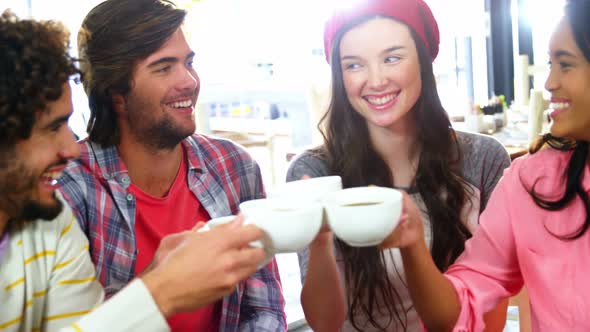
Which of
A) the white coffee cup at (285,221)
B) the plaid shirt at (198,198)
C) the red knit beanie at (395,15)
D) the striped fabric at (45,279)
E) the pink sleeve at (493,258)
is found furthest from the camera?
the red knit beanie at (395,15)

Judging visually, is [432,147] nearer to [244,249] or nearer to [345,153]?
[345,153]

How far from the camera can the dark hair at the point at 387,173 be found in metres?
1.69

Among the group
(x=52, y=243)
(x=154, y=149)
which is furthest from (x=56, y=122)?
(x=154, y=149)

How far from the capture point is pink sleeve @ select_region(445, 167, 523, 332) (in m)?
1.42

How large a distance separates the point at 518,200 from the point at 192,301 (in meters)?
0.78

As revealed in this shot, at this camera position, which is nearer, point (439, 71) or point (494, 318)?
point (494, 318)

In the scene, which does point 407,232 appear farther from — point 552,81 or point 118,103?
point 118,103

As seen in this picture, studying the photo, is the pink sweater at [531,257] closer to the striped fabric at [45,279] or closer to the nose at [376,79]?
the nose at [376,79]

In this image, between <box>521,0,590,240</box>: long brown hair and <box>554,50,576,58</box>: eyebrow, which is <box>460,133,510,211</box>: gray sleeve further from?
<box>554,50,576,58</box>: eyebrow

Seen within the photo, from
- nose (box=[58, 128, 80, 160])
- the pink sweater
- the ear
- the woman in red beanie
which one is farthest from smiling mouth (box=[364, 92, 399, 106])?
nose (box=[58, 128, 80, 160])

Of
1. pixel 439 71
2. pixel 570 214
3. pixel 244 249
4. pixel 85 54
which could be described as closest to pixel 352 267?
pixel 570 214

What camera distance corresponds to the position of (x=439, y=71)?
7.58 m

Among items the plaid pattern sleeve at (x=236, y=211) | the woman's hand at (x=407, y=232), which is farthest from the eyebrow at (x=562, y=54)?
the plaid pattern sleeve at (x=236, y=211)

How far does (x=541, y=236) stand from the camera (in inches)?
54.2
